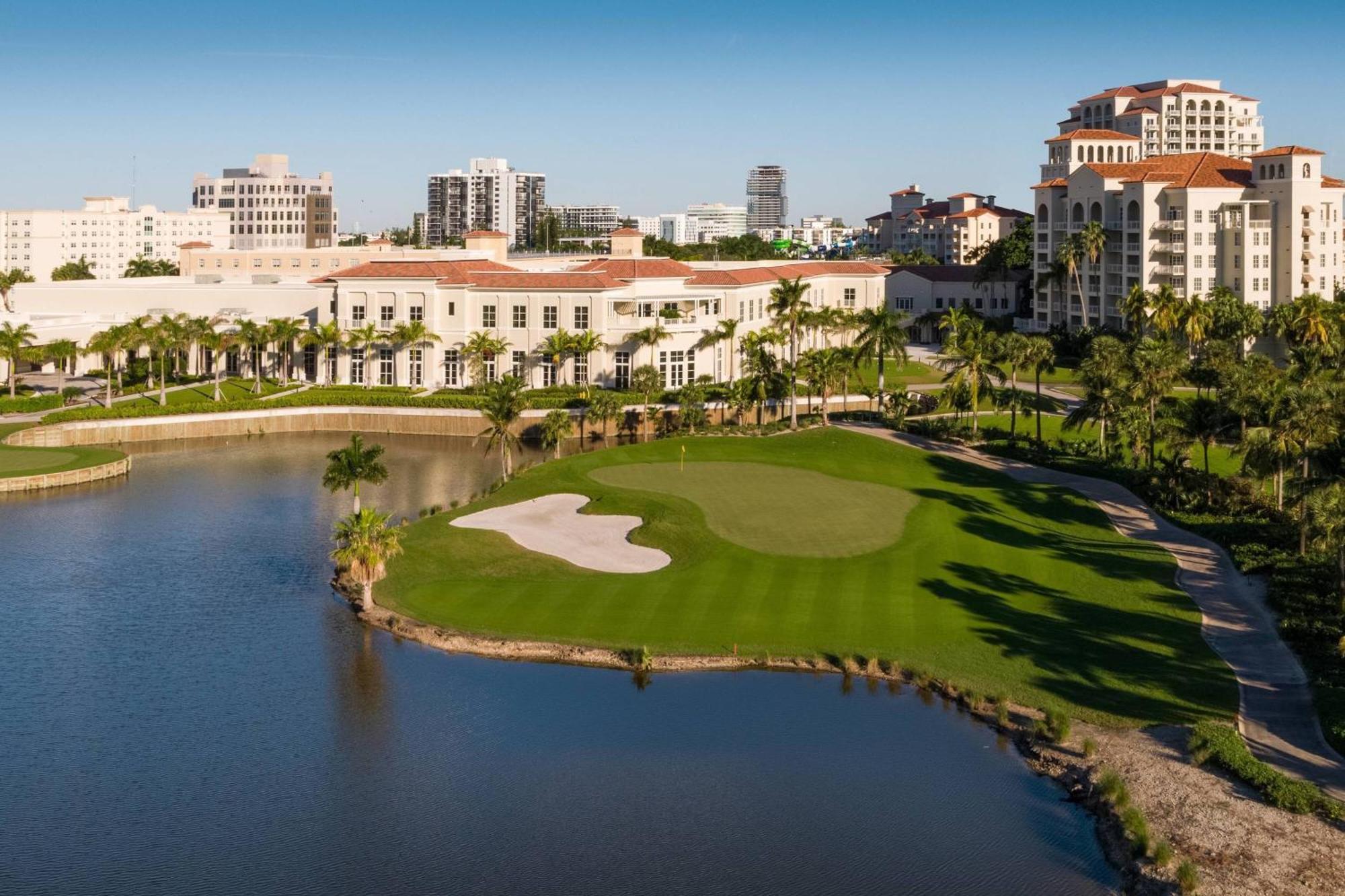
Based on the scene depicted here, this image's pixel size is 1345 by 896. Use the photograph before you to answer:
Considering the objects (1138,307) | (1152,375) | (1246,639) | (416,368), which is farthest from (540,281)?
(1246,639)

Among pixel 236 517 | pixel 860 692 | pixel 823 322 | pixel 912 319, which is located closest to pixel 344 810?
pixel 860 692

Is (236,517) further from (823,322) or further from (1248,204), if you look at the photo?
(1248,204)

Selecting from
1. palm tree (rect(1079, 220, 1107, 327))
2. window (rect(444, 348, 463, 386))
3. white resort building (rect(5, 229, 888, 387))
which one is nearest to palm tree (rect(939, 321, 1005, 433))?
white resort building (rect(5, 229, 888, 387))

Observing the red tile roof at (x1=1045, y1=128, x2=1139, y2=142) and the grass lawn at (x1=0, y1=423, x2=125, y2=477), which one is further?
the red tile roof at (x1=1045, y1=128, x2=1139, y2=142)

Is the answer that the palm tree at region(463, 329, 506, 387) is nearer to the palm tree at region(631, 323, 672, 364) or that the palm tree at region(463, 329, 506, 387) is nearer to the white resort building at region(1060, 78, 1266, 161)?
the palm tree at region(631, 323, 672, 364)

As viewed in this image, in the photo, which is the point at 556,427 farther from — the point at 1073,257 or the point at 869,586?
the point at 1073,257
